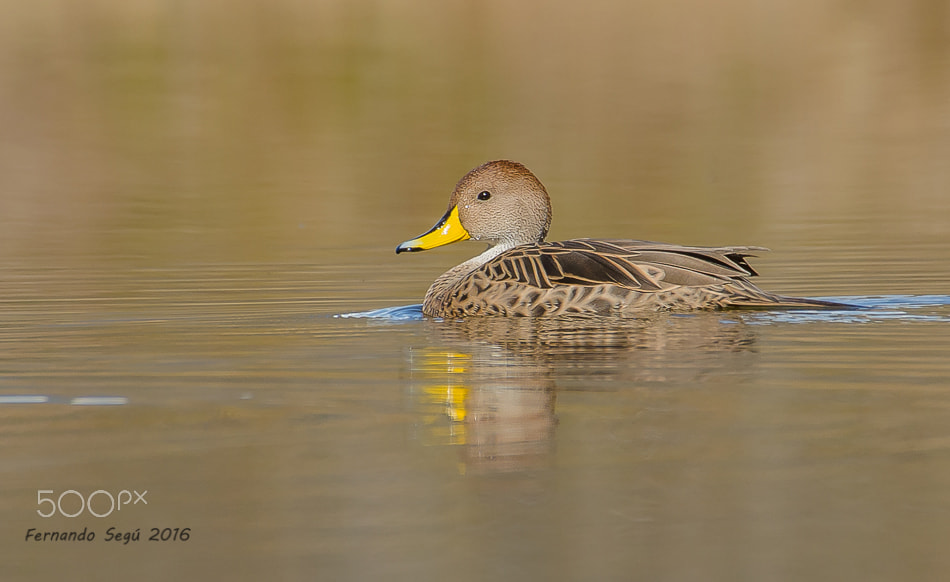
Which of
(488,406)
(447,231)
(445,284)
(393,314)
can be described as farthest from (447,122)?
(488,406)

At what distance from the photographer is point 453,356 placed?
24.1ft

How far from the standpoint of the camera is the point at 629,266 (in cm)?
854

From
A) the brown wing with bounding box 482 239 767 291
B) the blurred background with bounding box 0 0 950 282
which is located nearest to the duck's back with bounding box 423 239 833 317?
the brown wing with bounding box 482 239 767 291

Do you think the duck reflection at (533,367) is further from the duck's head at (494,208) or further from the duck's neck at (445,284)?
the duck's head at (494,208)

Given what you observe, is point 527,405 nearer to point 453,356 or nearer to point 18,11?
point 453,356

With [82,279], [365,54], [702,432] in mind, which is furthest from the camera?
[365,54]

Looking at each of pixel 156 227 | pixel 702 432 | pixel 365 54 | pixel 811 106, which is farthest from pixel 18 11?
pixel 702 432

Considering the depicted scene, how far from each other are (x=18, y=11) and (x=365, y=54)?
14.5 meters

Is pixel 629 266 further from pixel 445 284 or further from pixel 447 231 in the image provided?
pixel 447 231

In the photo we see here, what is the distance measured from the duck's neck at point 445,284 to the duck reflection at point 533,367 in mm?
339

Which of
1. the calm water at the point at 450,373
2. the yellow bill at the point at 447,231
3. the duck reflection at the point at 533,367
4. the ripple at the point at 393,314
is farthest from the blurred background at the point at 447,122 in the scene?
the duck reflection at the point at 533,367

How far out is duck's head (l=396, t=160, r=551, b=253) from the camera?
392 inches

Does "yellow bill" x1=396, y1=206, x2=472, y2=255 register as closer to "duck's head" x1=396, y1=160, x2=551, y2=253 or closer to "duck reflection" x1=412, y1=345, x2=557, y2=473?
"duck's head" x1=396, y1=160, x2=551, y2=253

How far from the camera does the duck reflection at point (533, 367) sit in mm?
5445
